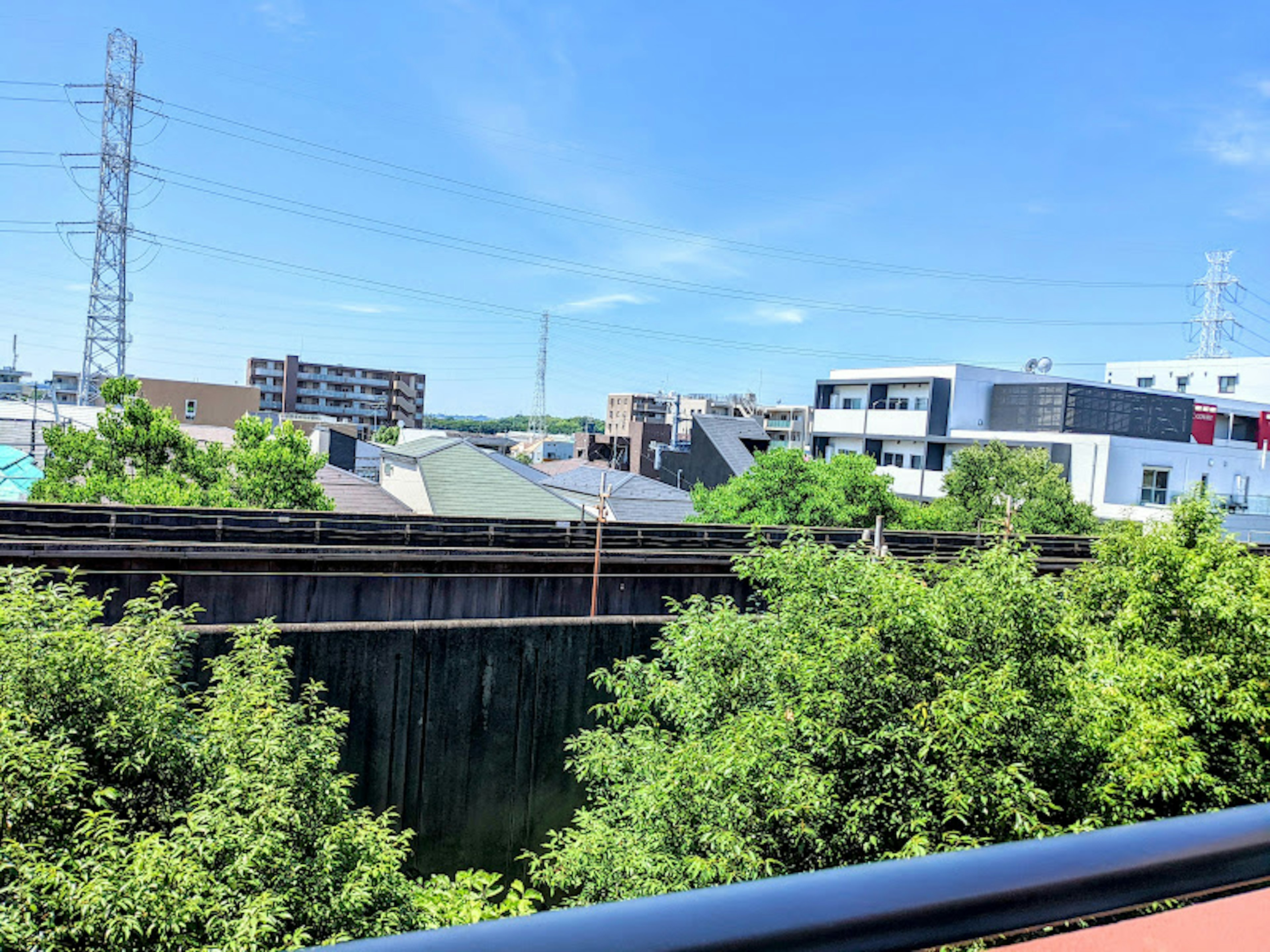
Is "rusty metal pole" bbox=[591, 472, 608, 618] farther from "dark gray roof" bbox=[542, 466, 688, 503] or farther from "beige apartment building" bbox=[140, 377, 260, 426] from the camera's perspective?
"beige apartment building" bbox=[140, 377, 260, 426]

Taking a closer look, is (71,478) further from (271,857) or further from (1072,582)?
(1072,582)

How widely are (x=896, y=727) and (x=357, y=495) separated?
86.2 feet

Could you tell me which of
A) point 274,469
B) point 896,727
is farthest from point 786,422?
point 896,727

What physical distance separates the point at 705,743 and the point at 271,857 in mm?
3336

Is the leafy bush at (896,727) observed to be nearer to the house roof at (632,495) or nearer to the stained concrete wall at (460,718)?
the stained concrete wall at (460,718)

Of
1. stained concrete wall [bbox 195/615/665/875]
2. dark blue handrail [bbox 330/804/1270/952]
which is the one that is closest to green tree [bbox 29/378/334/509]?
stained concrete wall [bbox 195/615/665/875]

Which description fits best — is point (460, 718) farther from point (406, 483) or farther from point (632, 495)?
point (632, 495)

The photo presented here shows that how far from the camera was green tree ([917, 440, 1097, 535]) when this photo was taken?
2922cm

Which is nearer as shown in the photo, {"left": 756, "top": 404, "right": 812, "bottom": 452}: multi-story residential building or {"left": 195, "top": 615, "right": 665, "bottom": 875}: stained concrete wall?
{"left": 195, "top": 615, "right": 665, "bottom": 875}: stained concrete wall

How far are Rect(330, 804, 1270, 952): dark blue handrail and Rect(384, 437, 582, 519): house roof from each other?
2759 centimetres

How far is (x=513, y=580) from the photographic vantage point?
47.7ft

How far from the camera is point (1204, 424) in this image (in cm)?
4166

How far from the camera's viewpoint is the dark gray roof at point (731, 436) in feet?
161

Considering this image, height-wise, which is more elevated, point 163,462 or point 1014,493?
point 1014,493
